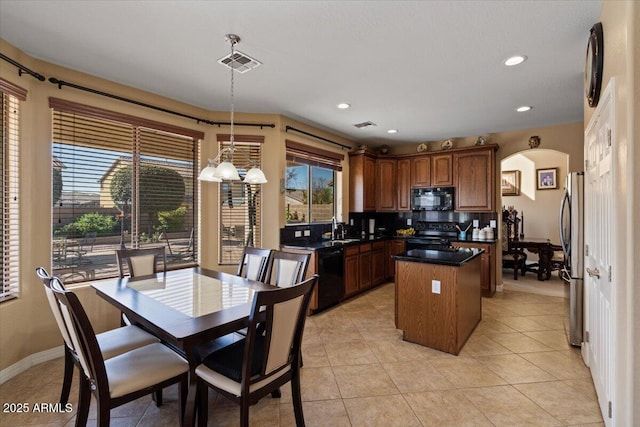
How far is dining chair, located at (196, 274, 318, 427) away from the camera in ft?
4.99

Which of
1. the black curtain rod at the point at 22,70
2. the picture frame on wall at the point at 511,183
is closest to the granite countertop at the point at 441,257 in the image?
the black curtain rod at the point at 22,70

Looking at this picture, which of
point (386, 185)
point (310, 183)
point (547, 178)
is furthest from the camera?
point (547, 178)

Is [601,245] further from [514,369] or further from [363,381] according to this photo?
[363,381]

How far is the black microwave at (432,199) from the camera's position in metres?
5.27

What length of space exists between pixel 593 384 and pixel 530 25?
2742mm

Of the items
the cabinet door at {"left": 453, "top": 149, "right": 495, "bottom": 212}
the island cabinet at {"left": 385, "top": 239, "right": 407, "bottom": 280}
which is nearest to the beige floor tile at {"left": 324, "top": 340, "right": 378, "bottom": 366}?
the island cabinet at {"left": 385, "top": 239, "right": 407, "bottom": 280}

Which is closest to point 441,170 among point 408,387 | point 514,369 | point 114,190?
point 514,369

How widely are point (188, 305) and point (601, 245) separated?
2.69 metres

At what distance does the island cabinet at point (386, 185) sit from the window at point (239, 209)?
257 cm

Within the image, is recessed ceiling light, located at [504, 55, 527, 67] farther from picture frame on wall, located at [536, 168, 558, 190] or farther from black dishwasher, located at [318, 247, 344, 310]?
picture frame on wall, located at [536, 168, 558, 190]

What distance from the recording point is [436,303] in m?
2.92

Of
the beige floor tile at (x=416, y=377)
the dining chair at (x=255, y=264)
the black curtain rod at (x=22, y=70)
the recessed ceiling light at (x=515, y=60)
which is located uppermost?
the recessed ceiling light at (x=515, y=60)

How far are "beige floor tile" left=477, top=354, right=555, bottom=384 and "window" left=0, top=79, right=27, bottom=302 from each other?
4.14 meters

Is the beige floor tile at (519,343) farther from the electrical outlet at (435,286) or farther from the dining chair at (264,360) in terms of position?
the dining chair at (264,360)
